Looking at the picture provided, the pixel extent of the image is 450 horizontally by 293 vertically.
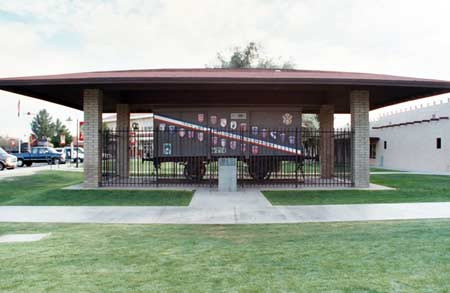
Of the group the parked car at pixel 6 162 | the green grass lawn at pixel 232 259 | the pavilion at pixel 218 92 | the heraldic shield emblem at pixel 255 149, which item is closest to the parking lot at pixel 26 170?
the parked car at pixel 6 162

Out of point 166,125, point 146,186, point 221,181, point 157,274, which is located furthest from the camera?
point 166,125

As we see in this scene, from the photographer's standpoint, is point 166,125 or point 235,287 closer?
point 235,287

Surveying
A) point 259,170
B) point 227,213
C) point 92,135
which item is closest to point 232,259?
point 227,213

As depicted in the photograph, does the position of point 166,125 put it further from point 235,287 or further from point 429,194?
point 235,287

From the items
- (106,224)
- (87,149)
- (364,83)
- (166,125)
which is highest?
(364,83)

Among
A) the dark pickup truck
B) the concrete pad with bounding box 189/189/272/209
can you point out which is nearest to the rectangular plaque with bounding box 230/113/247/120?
the concrete pad with bounding box 189/189/272/209

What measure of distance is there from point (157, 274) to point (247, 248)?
179cm

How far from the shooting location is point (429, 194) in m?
12.8

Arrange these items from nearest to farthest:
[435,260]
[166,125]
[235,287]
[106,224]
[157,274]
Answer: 1. [235,287]
2. [157,274]
3. [435,260]
4. [106,224]
5. [166,125]

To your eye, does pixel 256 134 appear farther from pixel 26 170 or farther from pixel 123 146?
pixel 26 170

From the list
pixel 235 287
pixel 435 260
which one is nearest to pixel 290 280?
pixel 235 287

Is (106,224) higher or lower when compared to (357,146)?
lower

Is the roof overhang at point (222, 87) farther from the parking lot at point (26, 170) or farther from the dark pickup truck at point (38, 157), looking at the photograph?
the dark pickup truck at point (38, 157)

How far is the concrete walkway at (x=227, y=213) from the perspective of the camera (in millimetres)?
8828
